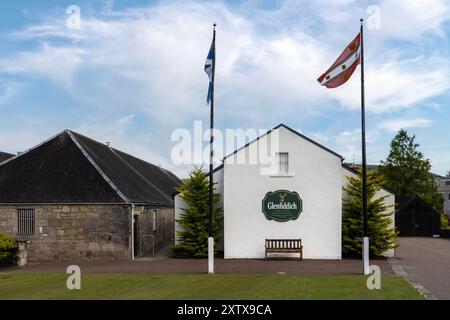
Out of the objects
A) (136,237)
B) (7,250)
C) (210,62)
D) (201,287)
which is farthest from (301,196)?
(7,250)

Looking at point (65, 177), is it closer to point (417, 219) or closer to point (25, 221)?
point (25, 221)

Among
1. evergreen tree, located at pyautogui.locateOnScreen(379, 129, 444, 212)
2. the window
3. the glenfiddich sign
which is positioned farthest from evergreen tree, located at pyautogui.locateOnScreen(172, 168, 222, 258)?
evergreen tree, located at pyautogui.locateOnScreen(379, 129, 444, 212)

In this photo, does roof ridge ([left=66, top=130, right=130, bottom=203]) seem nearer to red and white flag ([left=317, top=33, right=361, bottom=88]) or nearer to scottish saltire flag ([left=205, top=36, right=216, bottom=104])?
scottish saltire flag ([left=205, top=36, right=216, bottom=104])

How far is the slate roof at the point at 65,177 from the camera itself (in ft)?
84.3

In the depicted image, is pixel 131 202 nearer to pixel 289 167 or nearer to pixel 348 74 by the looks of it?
pixel 289 167

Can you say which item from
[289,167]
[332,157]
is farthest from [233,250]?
[332,157]

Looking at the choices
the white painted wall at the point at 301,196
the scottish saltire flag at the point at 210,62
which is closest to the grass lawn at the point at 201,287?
the scottish saltire flag at the point at 210,62

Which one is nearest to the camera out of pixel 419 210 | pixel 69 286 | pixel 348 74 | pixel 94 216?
pixel 69 286

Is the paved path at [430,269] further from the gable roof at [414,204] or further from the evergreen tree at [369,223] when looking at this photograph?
the gable roof at [414,204]

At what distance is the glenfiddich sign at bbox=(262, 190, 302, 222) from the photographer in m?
25.7

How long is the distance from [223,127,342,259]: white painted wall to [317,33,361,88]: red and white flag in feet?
24.1

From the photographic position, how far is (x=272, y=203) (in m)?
25.7

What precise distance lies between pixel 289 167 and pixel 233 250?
190 inches

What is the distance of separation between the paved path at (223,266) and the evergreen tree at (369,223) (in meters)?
1.26
